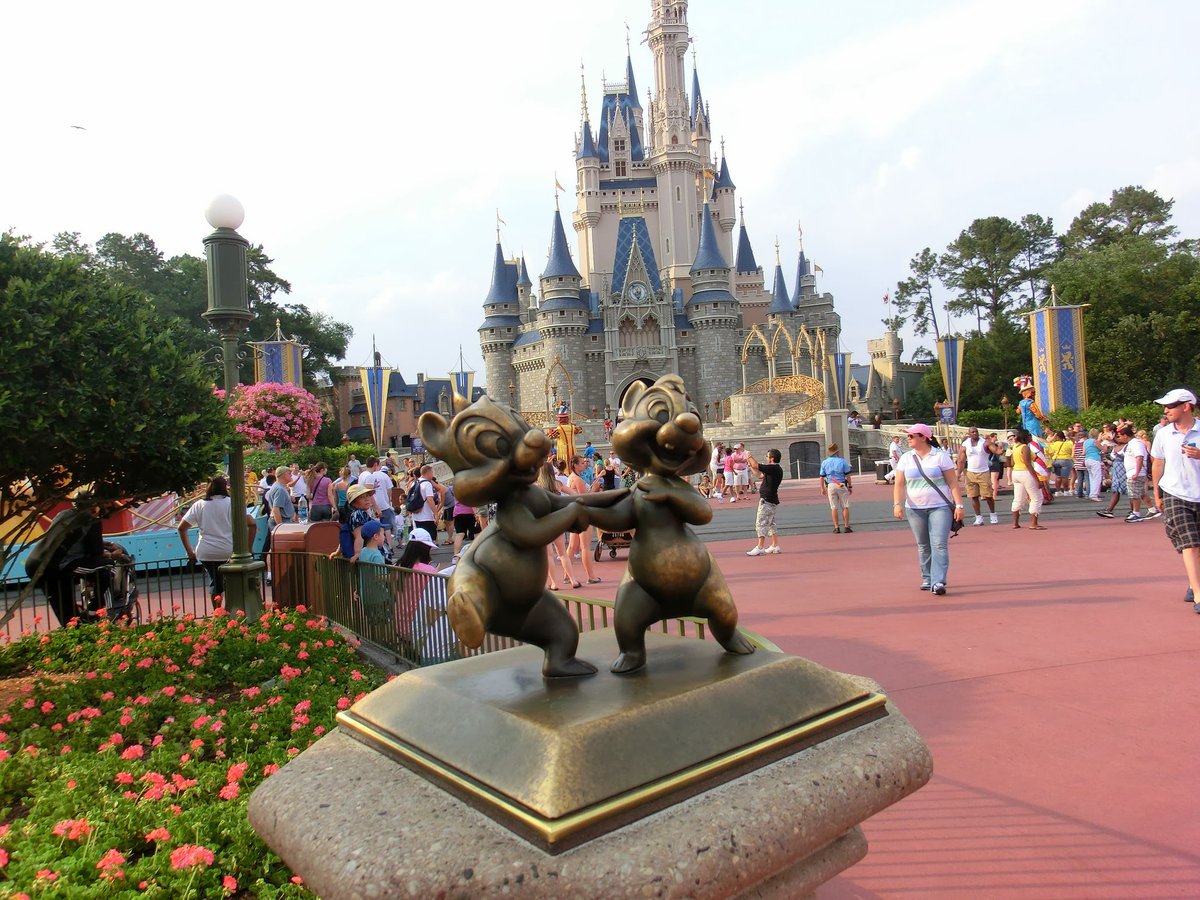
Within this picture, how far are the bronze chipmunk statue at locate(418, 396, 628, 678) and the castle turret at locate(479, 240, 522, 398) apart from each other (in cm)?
5737

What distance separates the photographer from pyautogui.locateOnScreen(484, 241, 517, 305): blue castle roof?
6147cm

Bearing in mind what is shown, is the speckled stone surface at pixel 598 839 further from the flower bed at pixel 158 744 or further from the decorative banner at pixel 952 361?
the decorative banner at pixel 952 361

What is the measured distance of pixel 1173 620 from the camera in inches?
229

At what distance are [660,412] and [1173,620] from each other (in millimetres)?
5530

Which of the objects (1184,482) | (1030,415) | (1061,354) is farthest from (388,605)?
(1061,354)

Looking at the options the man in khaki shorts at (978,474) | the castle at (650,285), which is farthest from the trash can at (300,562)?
the castle at (650,285)

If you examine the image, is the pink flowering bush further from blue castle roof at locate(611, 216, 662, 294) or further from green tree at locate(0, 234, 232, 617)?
blue castle roof at locate(611, 216, 662, 294)

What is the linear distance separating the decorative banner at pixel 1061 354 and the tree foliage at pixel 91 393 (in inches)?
956

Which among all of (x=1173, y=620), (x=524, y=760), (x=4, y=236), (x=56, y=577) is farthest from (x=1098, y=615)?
(x=56, y=577)

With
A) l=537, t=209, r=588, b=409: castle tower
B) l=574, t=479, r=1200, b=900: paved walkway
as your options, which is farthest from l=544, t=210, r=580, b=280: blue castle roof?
l=574, t=479, r=1200, b=900: paved walkway

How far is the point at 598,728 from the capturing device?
1710 millimetres

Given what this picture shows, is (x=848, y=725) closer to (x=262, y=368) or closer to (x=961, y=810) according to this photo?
(x=961, y=810)

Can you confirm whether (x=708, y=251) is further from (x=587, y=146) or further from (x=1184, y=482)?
(x=1184, y=482)

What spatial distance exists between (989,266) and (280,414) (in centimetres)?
4944
